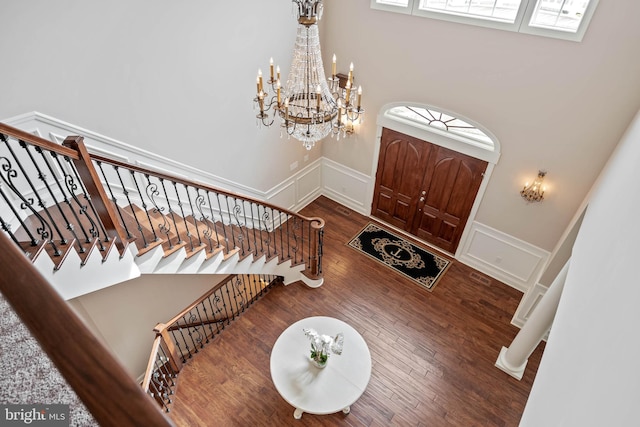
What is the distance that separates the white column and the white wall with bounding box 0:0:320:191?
4.74 meters

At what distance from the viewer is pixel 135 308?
14.8ft

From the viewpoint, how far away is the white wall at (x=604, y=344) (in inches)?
38.2

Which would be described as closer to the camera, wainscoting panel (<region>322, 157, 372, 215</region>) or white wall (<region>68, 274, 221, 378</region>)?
white wall (<region>68, 274, 221, 378</region>)

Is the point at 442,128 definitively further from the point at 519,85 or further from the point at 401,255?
the point at 401,255

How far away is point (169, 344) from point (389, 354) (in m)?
3.00

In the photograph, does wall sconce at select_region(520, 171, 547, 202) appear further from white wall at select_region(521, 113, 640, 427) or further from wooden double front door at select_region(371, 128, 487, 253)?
white wall at select_region(521, 113, 640, 427)

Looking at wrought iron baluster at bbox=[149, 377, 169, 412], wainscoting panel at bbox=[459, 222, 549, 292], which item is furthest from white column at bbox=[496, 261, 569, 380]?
wrought iron baluster at bbox=[149, 377, 169, 412]

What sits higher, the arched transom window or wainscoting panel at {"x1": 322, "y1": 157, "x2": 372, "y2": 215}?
the arched transom window

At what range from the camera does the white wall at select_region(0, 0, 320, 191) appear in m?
3.29

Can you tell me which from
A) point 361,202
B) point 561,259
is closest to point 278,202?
point 361,202

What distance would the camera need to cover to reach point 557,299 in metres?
4.02

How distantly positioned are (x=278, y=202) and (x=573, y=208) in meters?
4.90

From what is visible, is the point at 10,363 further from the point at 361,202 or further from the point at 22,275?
the point at 361,202

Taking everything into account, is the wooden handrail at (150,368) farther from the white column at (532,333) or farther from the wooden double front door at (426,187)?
the wooden double front door at (426,187)
